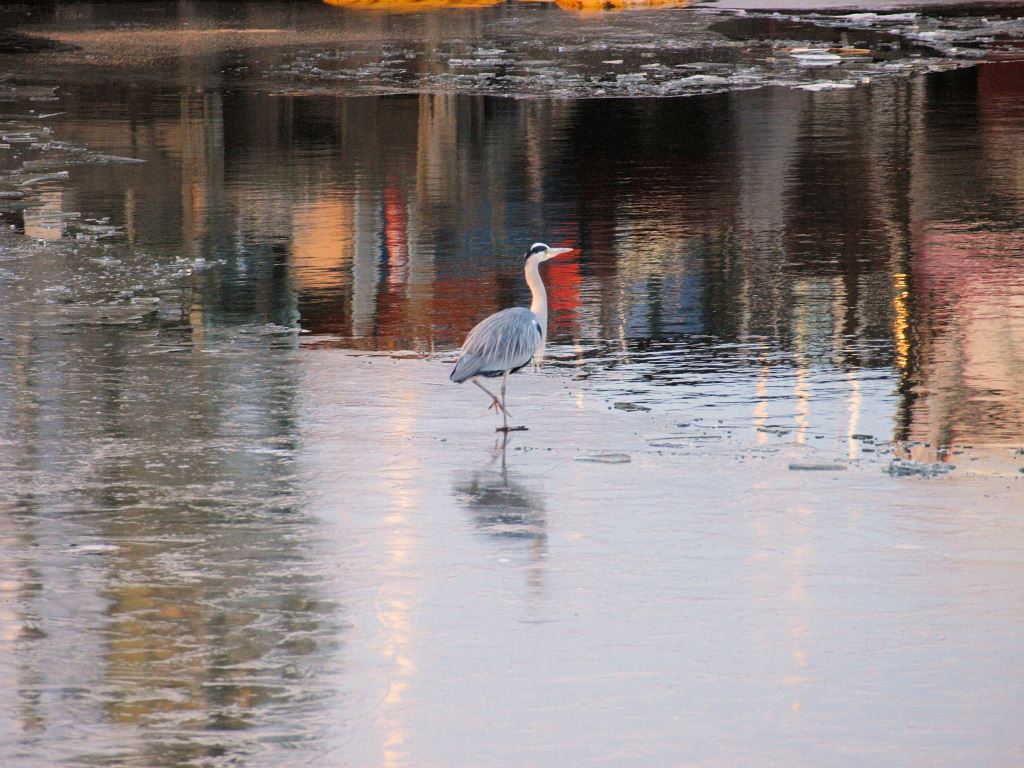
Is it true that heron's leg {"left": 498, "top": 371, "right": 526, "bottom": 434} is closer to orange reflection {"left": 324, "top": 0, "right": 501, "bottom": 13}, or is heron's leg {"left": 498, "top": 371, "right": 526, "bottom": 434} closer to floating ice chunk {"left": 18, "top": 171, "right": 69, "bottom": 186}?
floating ice chunk {"left": 18, "top": 171, "right": 69, "bottom": 186}

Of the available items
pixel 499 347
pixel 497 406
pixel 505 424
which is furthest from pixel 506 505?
pixel 497 406

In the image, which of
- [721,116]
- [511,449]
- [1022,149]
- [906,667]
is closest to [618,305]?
[511,449]

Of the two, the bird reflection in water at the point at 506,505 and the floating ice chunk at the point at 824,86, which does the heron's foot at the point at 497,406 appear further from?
the floating ice chunk at the point at 824,86

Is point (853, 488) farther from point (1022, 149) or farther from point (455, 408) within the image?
point (1022, 149)

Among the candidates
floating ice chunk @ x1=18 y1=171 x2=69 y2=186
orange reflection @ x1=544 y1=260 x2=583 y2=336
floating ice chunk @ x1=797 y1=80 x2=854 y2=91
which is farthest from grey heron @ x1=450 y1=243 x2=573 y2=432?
floating ice chunk @ x1=797 y1=80 x2=854 y2=91

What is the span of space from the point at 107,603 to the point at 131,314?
20.5ft

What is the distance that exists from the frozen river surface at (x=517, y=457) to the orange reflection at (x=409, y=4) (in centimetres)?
2766

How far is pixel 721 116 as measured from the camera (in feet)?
81.3

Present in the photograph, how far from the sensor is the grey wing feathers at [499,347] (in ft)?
32.6

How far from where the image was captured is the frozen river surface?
241 inches

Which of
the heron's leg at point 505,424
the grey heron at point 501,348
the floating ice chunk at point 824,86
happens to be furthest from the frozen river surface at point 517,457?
the floating ice chunk at point 824,86

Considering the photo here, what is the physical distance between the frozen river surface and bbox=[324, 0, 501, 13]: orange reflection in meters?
27.7

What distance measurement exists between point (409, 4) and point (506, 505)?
43.6m

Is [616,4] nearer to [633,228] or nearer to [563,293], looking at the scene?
[633,228]
